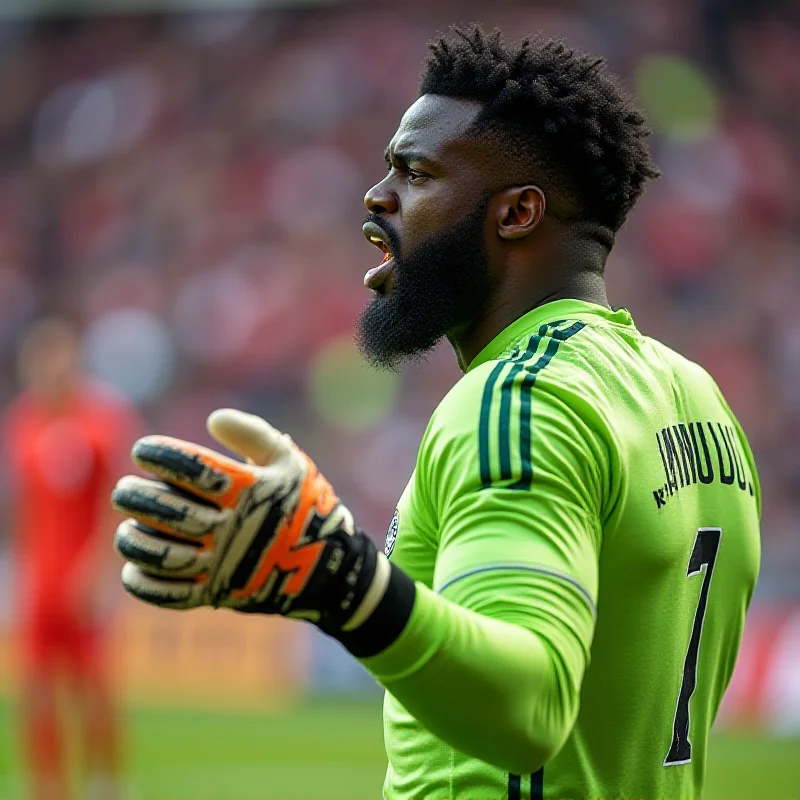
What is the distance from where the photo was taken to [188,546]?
64.6 inches

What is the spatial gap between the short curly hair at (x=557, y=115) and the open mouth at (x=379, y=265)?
0.88ft

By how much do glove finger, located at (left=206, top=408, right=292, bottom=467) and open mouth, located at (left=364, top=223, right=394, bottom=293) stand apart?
0.83 metres

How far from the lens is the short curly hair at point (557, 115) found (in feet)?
7.70

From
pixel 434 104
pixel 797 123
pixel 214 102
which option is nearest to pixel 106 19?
pixel 214 102

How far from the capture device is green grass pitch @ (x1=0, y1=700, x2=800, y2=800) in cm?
820

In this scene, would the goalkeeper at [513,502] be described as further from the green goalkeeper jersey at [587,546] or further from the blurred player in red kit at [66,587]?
the blurred player in red kit at [66,587]

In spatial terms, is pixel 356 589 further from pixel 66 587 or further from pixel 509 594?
pixel 66 587

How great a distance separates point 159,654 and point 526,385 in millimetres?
11163

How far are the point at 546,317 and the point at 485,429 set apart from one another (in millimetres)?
495

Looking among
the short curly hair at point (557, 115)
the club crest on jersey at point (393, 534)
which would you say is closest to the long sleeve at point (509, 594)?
the club crest on jersey at point (393, 534)

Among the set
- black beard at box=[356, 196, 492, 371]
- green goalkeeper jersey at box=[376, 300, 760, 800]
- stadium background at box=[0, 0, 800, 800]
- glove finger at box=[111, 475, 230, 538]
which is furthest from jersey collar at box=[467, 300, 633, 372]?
stadium background at box=[0, 0, 800, 800]

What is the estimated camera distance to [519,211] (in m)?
2.33

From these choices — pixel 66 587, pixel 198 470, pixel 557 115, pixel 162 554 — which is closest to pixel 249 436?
pixel 198 470

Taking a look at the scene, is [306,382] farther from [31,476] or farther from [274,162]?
[31,476]
